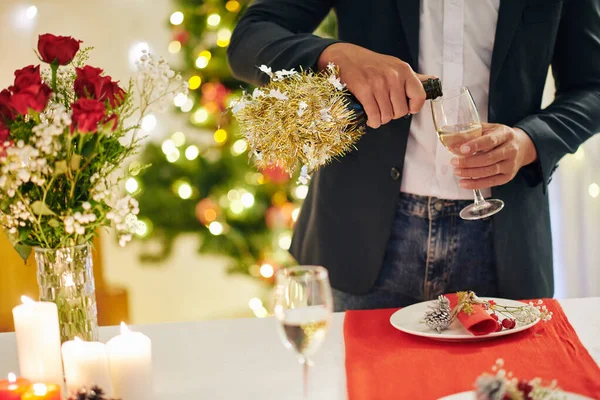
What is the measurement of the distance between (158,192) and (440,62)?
56.9 inches

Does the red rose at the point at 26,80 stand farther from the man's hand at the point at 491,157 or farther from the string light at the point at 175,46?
the string light at the point at 175,46

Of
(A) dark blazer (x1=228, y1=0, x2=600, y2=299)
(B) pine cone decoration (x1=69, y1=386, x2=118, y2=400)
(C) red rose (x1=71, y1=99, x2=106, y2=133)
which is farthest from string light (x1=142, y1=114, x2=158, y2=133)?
(B) pine cone decoration (x1=69, y1=386, x2=118, y2=400)

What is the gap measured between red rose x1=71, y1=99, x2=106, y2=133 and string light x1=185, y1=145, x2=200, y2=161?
168 cm

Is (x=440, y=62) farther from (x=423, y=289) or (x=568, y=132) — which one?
(x=423, y=289)

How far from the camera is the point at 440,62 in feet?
4.81

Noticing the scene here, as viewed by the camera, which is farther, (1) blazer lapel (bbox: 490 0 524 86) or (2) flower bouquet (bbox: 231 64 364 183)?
(1) blazer lapel (bbox: 490 0 524 86)

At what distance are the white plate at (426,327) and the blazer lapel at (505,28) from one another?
1.65 ft

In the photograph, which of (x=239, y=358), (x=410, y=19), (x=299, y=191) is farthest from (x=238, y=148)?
(x=239, y=358)

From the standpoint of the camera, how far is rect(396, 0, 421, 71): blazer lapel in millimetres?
1445

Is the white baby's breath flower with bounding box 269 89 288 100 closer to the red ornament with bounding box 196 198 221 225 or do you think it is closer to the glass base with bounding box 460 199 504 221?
the glass base with bounding box 460 199 504 221

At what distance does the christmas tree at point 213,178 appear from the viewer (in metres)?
2.55

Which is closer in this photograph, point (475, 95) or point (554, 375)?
point (554, 375)

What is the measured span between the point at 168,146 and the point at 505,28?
1.48m

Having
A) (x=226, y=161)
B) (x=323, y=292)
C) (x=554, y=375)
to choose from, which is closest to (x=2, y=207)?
(x=323, y=292)
